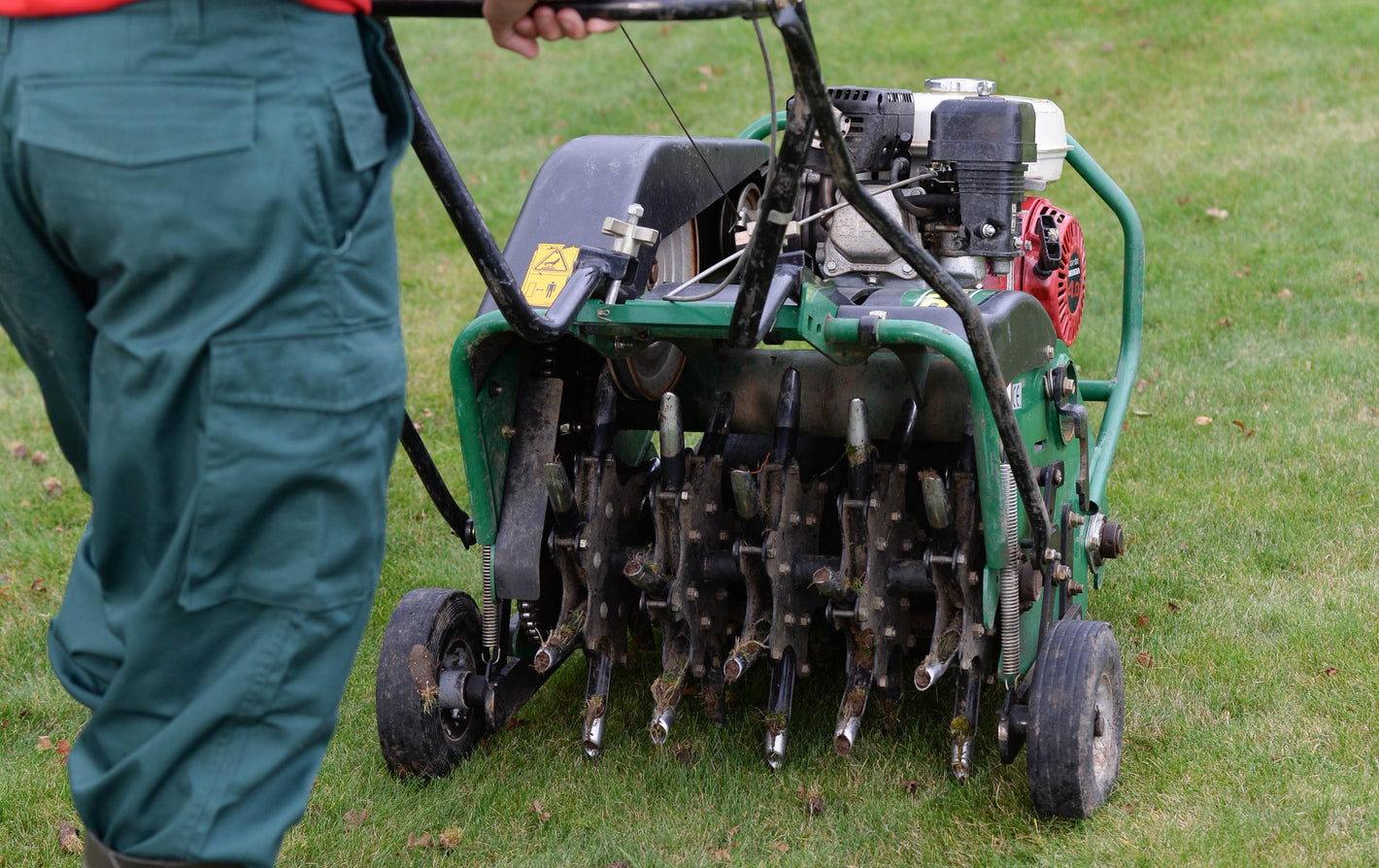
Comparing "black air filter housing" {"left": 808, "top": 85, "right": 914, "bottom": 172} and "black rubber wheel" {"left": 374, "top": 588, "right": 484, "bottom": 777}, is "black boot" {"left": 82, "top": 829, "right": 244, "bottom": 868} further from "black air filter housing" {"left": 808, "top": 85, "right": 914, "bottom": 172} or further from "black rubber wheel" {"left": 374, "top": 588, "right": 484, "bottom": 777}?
"black air filter housing" {"left": 808, "top": 85, "right": 914, "bottom": 172}

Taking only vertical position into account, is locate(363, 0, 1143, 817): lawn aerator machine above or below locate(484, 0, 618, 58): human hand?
below

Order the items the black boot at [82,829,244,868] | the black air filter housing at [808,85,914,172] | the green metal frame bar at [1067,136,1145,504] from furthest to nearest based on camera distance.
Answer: the green metal frame bar at [1067,136,1145,504] → the black air filter housing at [808,85,914,172] → the black boot at [82,829,244,868]

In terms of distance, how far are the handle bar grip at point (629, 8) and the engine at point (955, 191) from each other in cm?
152

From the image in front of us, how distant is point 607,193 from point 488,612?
102 centimetres

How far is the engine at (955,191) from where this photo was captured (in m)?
3.55

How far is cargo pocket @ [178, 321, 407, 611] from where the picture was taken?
1.77 metres

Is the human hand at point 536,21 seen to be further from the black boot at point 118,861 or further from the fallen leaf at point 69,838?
the fallen leaf at point 69,838

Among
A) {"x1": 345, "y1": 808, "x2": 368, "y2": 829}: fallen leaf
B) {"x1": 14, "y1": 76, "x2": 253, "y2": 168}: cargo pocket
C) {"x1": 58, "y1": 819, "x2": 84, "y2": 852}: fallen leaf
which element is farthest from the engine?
{"x1": 58, "y1": 819, "x2": 84, "y2": 852}: fallen leaf

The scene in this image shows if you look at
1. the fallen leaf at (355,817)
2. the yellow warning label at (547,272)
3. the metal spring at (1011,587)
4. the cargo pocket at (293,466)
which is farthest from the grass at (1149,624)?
the cargo pocket at (293,466)

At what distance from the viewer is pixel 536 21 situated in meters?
2.08

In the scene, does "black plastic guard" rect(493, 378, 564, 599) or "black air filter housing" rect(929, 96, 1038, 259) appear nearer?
"black plastic guard" rect(493, 378, 564, 599)

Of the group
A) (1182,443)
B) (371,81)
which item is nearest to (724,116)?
(1182,443)

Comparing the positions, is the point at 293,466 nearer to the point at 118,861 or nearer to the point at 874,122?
the point at 118,861

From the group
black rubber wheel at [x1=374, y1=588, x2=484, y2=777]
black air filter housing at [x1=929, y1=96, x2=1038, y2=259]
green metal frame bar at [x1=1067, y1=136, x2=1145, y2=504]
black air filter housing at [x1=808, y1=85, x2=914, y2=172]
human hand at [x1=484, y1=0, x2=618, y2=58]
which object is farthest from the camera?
green metal frame bar at [x1=1067, y1=136, x2=1145, y2=504]
